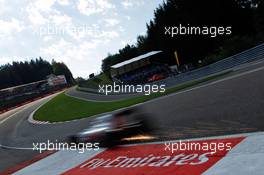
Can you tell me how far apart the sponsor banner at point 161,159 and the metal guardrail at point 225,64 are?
672 inches

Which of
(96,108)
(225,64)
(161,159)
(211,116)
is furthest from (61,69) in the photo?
(161,159)

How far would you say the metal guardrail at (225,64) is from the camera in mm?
26375

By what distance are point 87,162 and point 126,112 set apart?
207 cm

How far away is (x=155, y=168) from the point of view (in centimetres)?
921

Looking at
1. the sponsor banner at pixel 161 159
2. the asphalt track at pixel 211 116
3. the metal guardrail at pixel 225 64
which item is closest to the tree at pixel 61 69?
the metal guardrail at pixel 225 64

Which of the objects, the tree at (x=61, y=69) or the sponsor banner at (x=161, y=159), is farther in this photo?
the tree at (x=61, y=69)

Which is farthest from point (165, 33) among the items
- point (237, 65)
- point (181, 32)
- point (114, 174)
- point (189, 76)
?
point (114, 174)

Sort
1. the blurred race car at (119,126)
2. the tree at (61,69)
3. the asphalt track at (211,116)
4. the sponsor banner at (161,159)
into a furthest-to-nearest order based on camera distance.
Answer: the tree at (61,69)
the blurred race car at (119,126)
the asphalt track at (211,116)
the sponsor banner at (161,159)

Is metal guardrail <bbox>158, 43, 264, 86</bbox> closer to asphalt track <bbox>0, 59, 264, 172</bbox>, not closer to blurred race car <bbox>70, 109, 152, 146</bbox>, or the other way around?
asphalt track <bbox>0, 59, 264, 172</bbox>

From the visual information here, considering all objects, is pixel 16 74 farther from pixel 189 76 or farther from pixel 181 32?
pixel 189 76

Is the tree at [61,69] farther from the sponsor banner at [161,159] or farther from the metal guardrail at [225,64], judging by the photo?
the sponsor banner at [161,159]

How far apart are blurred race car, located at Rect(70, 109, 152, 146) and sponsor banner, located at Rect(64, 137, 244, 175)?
0.49 m

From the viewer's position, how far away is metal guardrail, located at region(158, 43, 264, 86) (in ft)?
86.5

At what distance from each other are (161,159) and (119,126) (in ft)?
9.45
